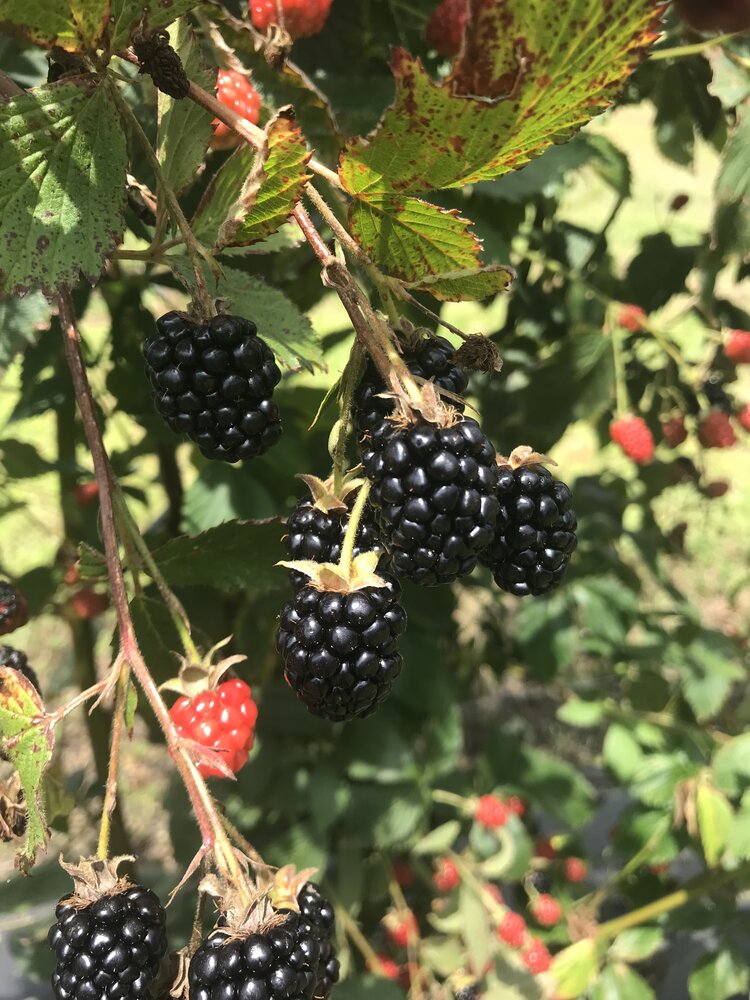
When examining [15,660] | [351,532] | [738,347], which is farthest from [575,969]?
[351,532]

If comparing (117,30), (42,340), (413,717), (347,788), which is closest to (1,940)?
(347,788)

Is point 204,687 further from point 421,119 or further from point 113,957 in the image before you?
point 421,119

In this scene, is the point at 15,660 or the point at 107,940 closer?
the point at 107,940

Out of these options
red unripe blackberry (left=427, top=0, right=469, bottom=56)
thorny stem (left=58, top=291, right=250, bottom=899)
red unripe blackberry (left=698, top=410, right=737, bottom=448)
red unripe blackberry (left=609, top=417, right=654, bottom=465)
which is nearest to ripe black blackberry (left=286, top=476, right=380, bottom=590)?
thorny stem (left=58, top=291, right=250, bottom=899)

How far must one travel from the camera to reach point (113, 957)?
1.52 feet

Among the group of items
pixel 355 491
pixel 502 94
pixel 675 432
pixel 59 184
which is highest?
pixel 502 94

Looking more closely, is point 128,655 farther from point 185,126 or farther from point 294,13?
point 294,13

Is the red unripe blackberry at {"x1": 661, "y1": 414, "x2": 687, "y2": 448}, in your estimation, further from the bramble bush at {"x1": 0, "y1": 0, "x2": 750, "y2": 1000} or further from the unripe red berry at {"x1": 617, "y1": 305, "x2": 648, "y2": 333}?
the unripe red berry at {"x1": 617, "y1": 305, "x2": 648, "y2": 333}

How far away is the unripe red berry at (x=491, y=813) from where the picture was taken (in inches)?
56.7

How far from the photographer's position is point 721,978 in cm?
132

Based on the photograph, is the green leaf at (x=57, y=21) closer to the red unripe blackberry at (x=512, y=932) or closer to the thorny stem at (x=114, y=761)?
the thorny stem at (x=114, y=761)

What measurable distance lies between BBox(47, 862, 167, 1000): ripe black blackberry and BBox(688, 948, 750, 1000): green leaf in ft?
3.83

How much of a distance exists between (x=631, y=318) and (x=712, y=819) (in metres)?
0.75

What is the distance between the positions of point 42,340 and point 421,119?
2.37 ft
